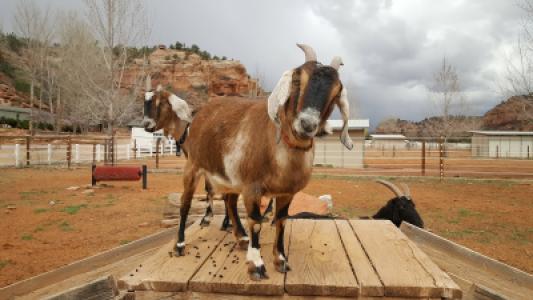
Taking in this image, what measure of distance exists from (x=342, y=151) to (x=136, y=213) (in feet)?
60.4

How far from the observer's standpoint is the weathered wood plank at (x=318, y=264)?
239 cm

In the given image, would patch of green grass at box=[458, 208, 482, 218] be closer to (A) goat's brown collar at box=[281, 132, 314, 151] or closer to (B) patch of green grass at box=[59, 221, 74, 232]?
(A) goat's brown collar at box=[281, 132, 314, 151]

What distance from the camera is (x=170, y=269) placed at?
271cm

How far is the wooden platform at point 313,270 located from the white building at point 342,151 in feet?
70.8

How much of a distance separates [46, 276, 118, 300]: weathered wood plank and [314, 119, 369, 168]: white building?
73.9 ft

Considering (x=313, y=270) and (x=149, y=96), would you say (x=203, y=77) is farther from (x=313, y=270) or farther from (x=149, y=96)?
(x=313, y=270)

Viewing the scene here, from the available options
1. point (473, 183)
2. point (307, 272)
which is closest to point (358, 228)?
point (307, 272)

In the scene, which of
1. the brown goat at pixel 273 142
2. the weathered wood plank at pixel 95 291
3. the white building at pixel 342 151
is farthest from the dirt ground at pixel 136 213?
A: the white building at pixel 342 151

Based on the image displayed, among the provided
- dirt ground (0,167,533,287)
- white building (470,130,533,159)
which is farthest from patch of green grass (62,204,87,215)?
white building (470,130,533,159)

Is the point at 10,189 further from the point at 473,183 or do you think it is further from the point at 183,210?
the point at 473,183

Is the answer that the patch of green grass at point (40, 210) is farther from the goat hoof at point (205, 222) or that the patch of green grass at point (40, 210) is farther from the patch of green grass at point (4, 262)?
the goat hoof at point (205, 222)

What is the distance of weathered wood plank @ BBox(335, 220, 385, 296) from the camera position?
7.82 ft

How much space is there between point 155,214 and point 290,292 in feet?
25.6

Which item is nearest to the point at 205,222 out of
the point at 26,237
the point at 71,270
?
the point at 71,270
